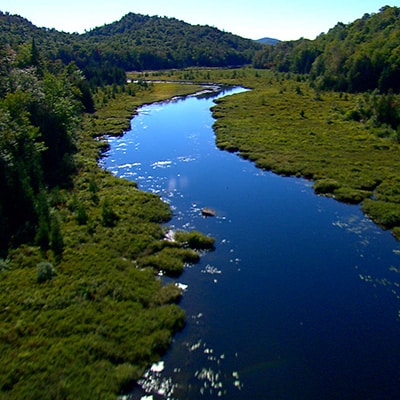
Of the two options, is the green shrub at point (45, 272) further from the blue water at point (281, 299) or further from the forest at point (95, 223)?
the blue water at point (281, 299)

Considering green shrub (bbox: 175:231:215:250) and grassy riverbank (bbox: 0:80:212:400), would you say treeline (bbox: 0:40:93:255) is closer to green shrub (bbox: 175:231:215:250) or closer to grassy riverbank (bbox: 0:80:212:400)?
grassy riverbank (bbox: 0:80:212:400)

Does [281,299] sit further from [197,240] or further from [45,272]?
[45,272]

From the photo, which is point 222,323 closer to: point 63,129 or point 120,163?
point 120,163

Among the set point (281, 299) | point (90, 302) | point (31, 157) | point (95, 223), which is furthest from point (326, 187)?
point (31, 157)

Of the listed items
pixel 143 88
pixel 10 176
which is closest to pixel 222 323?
pixel 10 176

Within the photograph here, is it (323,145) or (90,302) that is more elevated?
(90,302)

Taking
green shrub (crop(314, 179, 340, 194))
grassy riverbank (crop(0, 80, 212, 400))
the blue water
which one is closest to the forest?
grassy riverbank (crop(0, 80, 212, 400))

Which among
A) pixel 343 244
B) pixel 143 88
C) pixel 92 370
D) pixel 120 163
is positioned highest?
pixel 92 370
